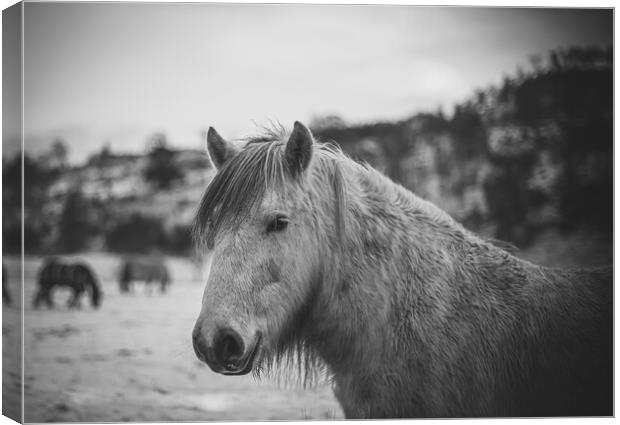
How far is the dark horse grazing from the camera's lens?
2.14 meters

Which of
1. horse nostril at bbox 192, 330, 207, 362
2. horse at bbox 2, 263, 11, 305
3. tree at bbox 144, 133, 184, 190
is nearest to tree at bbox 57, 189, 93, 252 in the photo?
tree at bbox 144, 133, 184, 190

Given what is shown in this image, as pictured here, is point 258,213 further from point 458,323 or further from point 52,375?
point 52,375

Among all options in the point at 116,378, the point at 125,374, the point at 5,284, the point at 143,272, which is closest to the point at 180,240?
the point at 143,272

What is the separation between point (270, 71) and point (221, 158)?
183cm

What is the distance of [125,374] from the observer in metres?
4.19

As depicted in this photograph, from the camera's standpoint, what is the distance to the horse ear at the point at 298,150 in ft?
7.17

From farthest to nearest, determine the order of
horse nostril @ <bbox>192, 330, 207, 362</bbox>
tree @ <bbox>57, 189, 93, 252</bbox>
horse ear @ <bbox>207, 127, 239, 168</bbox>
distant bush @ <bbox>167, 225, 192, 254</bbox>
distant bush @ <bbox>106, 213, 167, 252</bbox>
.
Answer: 1. distant bush @ <bbox>167, 225, 192, 254</bbox>
2. distant bush @ <bbox>106, 213, 167, 252</bbox>
3. tree @ <bbox>57, 189, 93, 252</bbox>
4. horse ear @ <bbox>207, 127, 239, 168</bbox>
5. horse nostril @ <bbox>192, 330, 207, 362</bbox>

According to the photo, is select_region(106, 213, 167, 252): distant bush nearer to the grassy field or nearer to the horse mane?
the grassy field

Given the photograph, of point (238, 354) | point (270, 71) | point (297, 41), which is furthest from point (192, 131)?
point (238, 354)

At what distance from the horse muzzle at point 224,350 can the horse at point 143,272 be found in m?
2.98

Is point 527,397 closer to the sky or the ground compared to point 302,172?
closer to the ground

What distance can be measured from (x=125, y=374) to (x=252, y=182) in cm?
254

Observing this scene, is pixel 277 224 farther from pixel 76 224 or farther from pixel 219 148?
pixel 76 224

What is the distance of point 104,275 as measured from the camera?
515 centimetres
